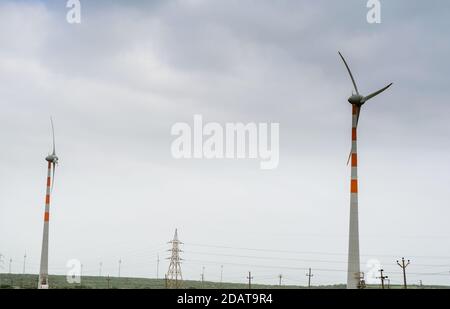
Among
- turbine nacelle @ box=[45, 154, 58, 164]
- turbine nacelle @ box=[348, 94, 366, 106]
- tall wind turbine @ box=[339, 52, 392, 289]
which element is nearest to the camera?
tall wind turbine @ box=[339, 52, 392, 289]

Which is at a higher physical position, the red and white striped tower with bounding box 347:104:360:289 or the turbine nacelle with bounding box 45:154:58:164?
the turbine nacelle with bounding box 45:154:58:164

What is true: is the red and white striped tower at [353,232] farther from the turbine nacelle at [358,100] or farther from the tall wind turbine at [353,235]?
the turbine nacelle at [358,100]

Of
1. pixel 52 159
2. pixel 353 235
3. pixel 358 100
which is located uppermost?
pixel 358 100

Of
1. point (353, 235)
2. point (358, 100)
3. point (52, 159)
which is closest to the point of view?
point (353, 235)

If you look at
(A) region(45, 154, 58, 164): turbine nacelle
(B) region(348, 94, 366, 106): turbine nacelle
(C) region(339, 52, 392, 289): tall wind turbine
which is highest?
(B) region(348, 94, 366, 106): turbine nacelle

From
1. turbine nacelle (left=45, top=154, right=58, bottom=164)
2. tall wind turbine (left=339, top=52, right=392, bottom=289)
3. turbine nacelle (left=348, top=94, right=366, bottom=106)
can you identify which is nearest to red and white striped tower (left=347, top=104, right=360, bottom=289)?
tall wind turbine (left=339, top=52, right=392, bottom=289)

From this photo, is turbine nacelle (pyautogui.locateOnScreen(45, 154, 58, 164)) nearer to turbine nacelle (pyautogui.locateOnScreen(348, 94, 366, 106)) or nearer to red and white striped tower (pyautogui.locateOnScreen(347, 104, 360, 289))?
turbine nacelle (pyautogui.locateOnScreen(348, 94, 366, 106))

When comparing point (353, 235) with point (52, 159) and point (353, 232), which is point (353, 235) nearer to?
point (353, 232)

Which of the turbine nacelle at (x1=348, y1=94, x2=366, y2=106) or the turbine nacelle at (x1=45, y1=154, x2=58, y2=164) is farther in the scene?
the turbine nacelle at (x1=45, y1=154, x2=58, y2=164)

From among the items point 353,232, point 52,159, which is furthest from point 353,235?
point 52,159
